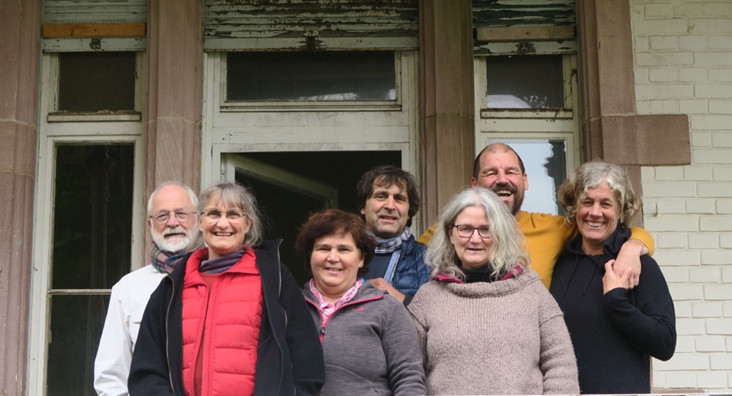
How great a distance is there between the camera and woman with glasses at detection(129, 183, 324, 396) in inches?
129

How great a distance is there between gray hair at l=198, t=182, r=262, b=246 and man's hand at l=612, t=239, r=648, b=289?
1.34 meters

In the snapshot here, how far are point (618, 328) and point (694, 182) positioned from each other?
2.05 meters

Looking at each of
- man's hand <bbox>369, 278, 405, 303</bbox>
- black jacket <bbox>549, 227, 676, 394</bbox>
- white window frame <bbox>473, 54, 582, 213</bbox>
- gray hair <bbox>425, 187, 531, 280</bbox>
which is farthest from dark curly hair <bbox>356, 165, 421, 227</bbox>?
white window frame <bbox>473, 54, 582, 213</bbox>

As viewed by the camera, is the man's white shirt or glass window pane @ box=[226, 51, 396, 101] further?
glass window pane @ box=[226, 51, 396, 101]

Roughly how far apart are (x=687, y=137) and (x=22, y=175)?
3659mm

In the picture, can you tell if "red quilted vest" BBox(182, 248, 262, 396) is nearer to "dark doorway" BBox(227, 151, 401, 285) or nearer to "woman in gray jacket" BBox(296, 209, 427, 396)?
"woman in gray jacket" BBox(296, 209, 427, 396)

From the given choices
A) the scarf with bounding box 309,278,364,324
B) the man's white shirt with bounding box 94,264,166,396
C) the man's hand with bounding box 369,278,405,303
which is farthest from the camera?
the man's hand with bounding box 369,278,405,303

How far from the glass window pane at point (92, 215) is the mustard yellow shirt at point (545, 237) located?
2.32 meters

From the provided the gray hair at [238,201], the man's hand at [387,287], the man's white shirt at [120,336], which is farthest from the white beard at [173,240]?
the man's hand at [387,287]

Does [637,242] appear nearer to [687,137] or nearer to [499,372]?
[499,372]

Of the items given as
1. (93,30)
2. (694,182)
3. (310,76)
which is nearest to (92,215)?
(93,30)

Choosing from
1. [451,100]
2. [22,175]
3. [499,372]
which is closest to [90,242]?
[22,175]

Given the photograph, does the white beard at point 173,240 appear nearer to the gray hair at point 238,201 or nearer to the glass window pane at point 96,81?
the gray hair at point 238,201

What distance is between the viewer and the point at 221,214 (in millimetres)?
3588
